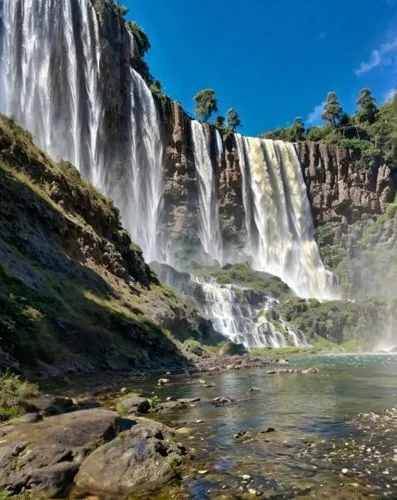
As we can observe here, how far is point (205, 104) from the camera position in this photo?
107 m

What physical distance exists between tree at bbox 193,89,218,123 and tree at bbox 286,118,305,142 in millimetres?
19659

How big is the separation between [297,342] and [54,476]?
59.1 meters

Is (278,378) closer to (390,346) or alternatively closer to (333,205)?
(390,346)

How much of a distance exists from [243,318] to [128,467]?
55310mm

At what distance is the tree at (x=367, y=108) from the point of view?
11244cm

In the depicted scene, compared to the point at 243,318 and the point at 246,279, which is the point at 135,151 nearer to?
the point at 246,279

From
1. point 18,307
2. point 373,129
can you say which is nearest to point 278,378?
point 18,307

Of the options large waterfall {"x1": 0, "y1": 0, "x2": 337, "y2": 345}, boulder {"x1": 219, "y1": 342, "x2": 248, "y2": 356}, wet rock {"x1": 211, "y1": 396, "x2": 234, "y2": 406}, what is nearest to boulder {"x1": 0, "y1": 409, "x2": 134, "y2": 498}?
wet rock {"x1": 211, "y1": 396, "x2": 234, "y2": 406}

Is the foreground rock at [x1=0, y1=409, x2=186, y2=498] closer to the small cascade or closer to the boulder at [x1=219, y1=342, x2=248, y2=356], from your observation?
the boulder at [x1=219, y1=342, x2=248, y2=356]

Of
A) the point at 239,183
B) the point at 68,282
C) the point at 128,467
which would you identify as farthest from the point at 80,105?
the point at 128,467

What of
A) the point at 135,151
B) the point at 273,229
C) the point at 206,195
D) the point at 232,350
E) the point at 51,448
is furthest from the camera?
the point at 273,229

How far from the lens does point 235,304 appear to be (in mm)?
63438

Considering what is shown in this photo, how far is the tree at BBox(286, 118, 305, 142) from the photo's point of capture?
4496 inches

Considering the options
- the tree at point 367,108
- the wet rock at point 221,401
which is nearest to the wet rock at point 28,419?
the wet rock at point 221,401
